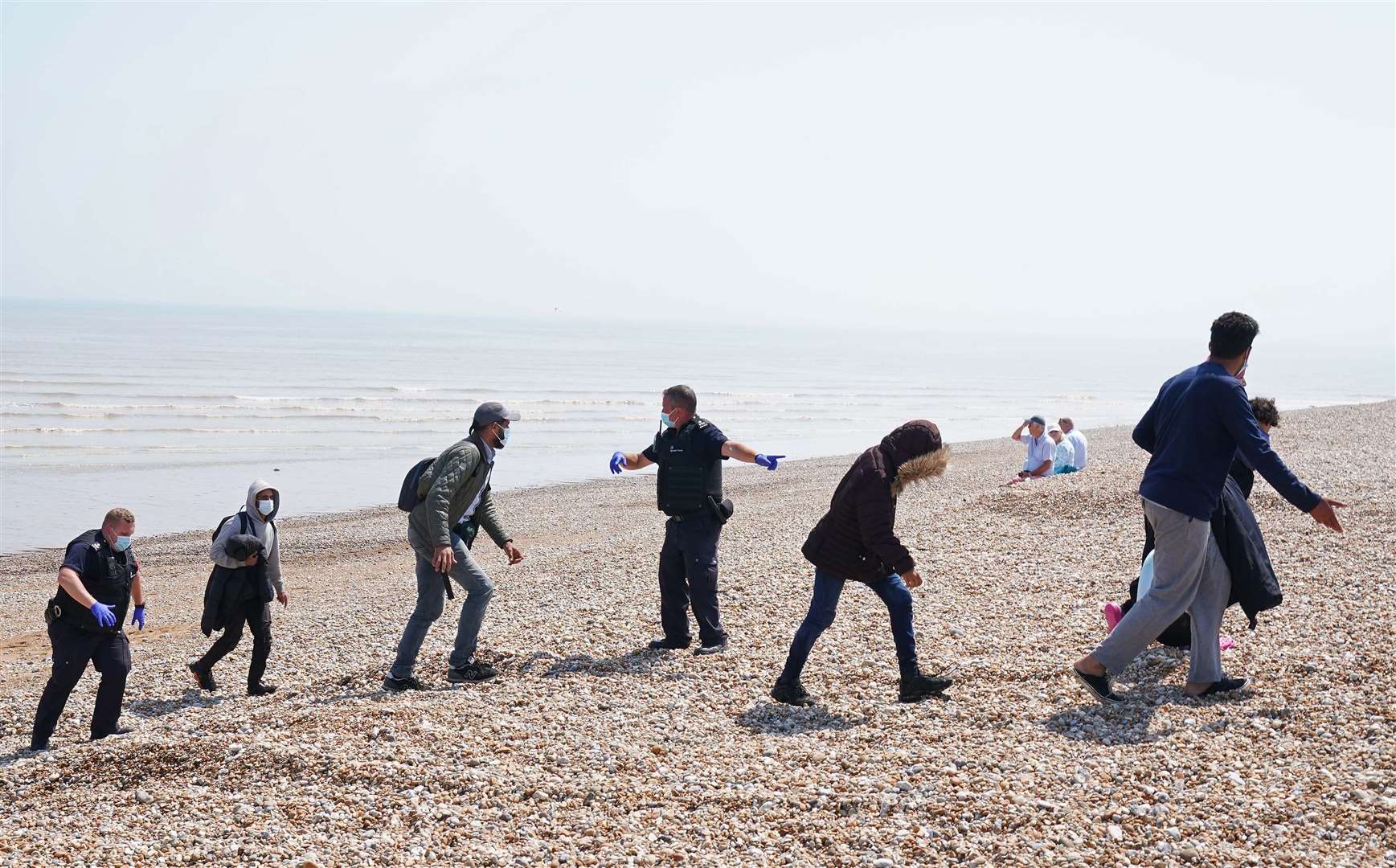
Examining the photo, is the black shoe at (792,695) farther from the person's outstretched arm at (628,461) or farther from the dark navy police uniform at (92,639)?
the dark navy police uniform at (92,639)

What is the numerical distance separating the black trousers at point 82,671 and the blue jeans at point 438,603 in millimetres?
1833

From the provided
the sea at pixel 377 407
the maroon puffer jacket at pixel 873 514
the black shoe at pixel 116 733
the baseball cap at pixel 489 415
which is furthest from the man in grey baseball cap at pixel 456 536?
the sea at pixel 377 407

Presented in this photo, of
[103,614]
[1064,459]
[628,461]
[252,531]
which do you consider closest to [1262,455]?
[628,461]

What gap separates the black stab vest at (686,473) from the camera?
8.36 meters

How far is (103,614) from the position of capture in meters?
7.40

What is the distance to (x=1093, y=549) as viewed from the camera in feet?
37.1

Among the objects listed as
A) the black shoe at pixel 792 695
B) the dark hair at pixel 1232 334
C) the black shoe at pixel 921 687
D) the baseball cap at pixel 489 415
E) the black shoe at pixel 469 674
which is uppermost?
the dark hair at pixel 1232 334

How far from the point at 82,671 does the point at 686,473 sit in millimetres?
4379

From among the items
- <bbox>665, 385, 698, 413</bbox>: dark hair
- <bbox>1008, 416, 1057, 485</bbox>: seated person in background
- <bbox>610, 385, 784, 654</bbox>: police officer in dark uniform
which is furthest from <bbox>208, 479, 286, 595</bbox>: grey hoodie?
<bbox>1008, 416, 1057, 485</bbox>: seated person in background

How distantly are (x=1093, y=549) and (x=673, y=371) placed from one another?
232 feet

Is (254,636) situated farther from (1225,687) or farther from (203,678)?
(1225,687)

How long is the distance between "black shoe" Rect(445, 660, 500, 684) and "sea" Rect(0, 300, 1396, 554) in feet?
46.4

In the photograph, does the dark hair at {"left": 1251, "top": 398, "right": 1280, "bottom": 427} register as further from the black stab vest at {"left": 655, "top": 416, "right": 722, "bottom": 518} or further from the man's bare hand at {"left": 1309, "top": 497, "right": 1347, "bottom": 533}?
the black stab vest at {"left": 655, "top": 416, "right": 722, "bottom": 518}

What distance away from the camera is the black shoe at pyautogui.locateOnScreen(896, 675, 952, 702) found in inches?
271
